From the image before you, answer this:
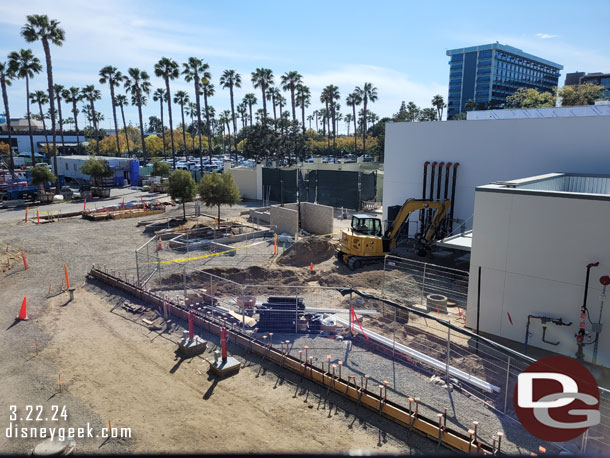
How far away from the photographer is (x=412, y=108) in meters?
108

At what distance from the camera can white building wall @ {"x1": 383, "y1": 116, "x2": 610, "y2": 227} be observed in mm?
19938

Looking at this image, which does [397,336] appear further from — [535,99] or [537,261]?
[535,99]

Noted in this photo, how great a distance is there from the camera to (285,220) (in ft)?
91.0

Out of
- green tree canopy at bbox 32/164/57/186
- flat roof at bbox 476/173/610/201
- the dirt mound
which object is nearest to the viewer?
flat roof at bbox 476/173/610/201

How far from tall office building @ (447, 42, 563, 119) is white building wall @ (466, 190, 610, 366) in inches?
6349

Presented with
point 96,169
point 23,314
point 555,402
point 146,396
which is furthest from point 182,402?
point 96,169

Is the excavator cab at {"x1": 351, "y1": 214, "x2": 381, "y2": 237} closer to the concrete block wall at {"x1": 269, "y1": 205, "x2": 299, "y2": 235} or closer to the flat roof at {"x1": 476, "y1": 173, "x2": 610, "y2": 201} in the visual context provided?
the concrete block wall at {"x1": 269, "y1": 205, "x2": 299, "y2": 235}

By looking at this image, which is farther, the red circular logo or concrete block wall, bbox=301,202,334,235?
concrete block wall, bbox=301,202,334,235

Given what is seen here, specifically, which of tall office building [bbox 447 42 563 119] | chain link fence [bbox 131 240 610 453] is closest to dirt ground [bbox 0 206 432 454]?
chain link fence [bbox 131 240 610 453]

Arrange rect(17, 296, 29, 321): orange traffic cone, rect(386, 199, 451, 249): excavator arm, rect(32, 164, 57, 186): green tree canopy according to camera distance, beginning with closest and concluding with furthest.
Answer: rect(17, 296, 29, 321): orange traffic cone
rect(386, 199, 451, 249): excavator arm
rect(32, 164, 57, 186): green tree canopy

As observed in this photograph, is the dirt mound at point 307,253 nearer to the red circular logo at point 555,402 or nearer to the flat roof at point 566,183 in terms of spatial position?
the flat roof at point 566,183

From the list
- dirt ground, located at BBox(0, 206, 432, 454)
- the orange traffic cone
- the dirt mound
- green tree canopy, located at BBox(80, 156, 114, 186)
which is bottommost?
dirt ground, located at BBox(0, 206, 432, 454)

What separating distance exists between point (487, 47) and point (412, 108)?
78980mm

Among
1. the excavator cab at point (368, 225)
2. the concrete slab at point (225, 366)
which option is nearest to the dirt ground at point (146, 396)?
the concrete slab at point (225, 366)
